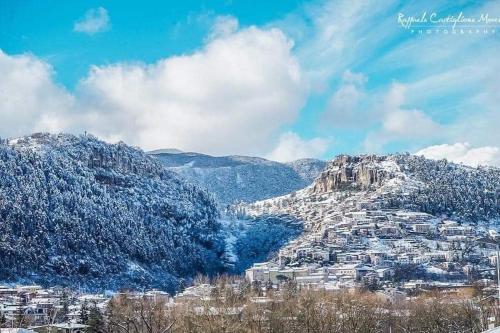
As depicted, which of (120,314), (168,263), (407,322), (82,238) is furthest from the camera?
(168,263)

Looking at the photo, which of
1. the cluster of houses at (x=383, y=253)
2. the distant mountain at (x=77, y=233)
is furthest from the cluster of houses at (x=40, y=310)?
the cluster of houses at (x=383, y=253)

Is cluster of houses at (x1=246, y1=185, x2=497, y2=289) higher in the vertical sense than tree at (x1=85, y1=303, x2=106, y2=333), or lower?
higher

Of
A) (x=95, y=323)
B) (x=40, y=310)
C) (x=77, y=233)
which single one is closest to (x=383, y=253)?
(x=77, y=233)

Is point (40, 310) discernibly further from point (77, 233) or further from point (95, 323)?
point (77, 233)

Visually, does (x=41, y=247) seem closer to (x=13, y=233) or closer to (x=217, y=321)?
(x=13, y=233)

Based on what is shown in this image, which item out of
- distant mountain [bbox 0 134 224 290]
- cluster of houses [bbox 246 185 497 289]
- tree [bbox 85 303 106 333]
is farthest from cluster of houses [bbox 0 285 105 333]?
cluster of houses [bbox 246 185 497 289]

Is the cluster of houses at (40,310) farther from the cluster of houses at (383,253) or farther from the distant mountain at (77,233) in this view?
the cluster of houses at (383,253)

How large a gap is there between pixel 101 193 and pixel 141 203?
48.2 ft

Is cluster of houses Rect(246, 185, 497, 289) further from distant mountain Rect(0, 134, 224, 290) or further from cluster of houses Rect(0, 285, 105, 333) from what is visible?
cluster of houses Rect(0, 285, 105, 333)

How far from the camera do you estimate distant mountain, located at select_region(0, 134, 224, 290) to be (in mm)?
140250

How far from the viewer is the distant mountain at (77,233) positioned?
140250 mm

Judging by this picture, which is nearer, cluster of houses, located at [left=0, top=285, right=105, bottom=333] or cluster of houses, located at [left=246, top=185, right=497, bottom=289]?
cluster of houses, located at [left=0, top=285, right=105, bottom=333]

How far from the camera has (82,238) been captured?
158 metres

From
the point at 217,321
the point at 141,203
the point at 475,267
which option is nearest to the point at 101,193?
the point at 141,203
